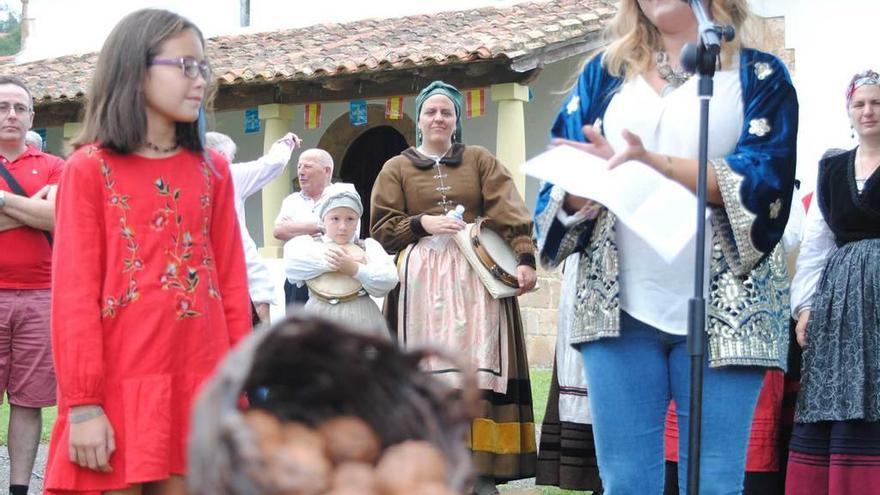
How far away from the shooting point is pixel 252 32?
18.2 metres

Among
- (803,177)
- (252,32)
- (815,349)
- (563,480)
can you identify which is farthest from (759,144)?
(252,32)

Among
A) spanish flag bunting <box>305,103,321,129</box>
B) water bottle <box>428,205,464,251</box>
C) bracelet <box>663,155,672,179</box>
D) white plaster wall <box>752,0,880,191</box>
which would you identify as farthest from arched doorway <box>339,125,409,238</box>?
bracelet <box>663,155,672,179</box>

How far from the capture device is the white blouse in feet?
18.4

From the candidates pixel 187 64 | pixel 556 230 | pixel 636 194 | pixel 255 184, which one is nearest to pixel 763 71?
pixel 636 194

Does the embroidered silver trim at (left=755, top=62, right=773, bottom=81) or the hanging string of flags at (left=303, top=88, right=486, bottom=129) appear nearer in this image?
the embroidered silver trim at (left=755, top=62, right=773, bottom=81)

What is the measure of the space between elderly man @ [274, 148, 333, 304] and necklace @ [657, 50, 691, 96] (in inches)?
130

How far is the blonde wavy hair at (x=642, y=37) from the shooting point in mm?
3186

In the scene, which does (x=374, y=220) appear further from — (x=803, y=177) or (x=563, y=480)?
(x=803, y=177)

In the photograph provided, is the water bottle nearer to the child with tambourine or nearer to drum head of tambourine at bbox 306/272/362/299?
the child with tambourine

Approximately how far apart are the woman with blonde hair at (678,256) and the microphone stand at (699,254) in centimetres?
17

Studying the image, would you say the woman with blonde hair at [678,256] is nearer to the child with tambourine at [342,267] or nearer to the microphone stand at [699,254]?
the microphone stand at [699,254]

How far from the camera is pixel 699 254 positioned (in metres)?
2.87

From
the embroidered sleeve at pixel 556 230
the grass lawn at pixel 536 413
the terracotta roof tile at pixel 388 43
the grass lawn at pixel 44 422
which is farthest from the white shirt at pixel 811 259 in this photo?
the terracotta roof tile at pixel 388 43

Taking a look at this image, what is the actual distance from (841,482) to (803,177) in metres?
7.26
